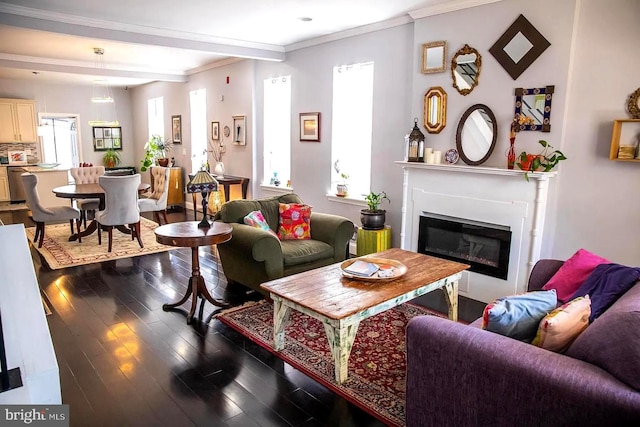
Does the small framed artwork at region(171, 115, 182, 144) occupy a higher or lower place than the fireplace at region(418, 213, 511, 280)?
higher

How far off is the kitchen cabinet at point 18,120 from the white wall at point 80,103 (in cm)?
27

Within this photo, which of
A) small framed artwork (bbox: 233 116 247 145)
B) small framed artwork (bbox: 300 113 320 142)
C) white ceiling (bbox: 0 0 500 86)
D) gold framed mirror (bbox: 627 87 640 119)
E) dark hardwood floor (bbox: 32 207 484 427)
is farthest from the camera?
small framed artwork (bbox: 233 116 247 145)

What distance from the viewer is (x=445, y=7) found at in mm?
4082

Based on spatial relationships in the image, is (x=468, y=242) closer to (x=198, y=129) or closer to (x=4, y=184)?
(x=198, y=129)

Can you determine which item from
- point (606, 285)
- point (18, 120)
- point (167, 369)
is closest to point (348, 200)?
point (167, 369)

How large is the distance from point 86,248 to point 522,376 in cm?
553

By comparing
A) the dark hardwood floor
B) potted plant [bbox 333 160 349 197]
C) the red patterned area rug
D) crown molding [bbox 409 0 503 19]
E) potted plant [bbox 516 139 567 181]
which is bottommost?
the dark hardwood floor

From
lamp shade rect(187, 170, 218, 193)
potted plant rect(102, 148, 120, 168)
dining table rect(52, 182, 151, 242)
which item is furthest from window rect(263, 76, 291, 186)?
potted plant rect(102, 148, 120, 168)

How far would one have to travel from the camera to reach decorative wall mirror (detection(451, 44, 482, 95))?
3988mm

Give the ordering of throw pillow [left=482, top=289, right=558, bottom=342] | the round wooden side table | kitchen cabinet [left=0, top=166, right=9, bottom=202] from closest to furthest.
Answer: throw pillow [left=482, top=289, right=558, bottom=342] < the round wooden side table < kitchen cabinet [left=0, top=166, right=9, bottom=202]

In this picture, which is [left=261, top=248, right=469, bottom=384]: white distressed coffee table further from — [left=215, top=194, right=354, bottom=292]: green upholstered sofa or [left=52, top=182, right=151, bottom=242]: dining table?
[left=52, top=182, right=151, bottom=242]: dining table

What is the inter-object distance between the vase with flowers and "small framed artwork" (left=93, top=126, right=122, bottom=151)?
10.1 m

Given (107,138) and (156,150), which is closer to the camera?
(156,150)

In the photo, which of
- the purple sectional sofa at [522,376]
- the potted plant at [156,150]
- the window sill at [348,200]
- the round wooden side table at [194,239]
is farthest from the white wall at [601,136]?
the potted plant at [156,150]
